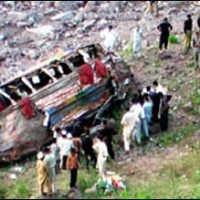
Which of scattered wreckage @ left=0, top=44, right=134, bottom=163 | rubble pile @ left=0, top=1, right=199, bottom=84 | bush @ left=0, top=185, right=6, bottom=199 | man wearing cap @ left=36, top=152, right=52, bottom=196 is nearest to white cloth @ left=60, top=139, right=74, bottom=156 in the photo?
man wearing cap @ left=36, top=152, right=52, bottom=196

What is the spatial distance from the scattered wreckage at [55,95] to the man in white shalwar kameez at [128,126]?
38.2 inches

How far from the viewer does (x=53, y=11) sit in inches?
1074

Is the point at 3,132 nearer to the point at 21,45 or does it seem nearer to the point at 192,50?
the point at 192,50

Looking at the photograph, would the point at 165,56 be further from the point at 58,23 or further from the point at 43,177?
the point at 43,177

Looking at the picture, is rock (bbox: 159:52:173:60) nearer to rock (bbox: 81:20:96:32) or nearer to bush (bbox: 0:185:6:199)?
rock (bbox: 81:20:96:32)

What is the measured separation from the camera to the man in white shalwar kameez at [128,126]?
1558 cm

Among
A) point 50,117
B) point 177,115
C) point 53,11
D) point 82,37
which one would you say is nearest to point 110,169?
point 50,117

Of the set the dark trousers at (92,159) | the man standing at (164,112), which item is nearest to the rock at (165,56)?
the man standing at (164,112)

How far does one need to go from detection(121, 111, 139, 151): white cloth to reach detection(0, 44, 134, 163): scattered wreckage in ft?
3.17

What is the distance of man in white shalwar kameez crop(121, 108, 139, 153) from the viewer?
613 inches

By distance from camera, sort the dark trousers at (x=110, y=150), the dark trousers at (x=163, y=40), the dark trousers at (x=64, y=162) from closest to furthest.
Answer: the dark trousers at (x=64, y=162)
the dark trousers at (x=110, y=150)
the dark trousers at (x=163, y=40)

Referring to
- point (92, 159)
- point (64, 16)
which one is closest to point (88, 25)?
point (64, 16)

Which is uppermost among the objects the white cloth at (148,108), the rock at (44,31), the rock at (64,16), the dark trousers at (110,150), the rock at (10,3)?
the white cloth at (148,108)

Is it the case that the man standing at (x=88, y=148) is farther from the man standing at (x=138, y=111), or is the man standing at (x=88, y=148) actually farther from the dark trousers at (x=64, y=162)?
the man standing at (x=138, y=111)
